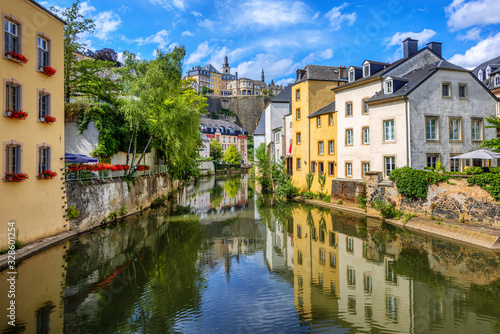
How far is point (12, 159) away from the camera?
12.3 metres

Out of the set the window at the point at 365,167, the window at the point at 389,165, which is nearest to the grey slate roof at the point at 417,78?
the window at the point at 389,165

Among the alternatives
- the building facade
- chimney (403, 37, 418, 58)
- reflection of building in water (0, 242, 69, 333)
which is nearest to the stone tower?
the building facade

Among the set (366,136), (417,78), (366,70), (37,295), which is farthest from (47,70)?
(366,70)

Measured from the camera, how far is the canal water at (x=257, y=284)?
777cm

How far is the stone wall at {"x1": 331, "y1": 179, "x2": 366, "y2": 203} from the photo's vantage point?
77.6 ft

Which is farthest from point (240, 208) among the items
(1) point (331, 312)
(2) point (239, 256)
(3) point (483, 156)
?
(1) point (331, 312)

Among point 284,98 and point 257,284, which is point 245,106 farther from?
point 257,284

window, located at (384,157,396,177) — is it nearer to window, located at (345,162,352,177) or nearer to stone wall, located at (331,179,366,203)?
stone wall, located at (331,179,366,203)

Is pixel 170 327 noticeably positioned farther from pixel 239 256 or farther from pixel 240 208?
pixel 240 208

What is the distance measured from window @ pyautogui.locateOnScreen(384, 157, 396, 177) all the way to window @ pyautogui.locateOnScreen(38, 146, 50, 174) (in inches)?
751

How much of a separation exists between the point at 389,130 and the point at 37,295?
20.2 metres

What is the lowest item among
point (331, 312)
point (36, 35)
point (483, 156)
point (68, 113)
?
point (331, 312)

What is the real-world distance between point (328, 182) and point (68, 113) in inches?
809

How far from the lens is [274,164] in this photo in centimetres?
3369
